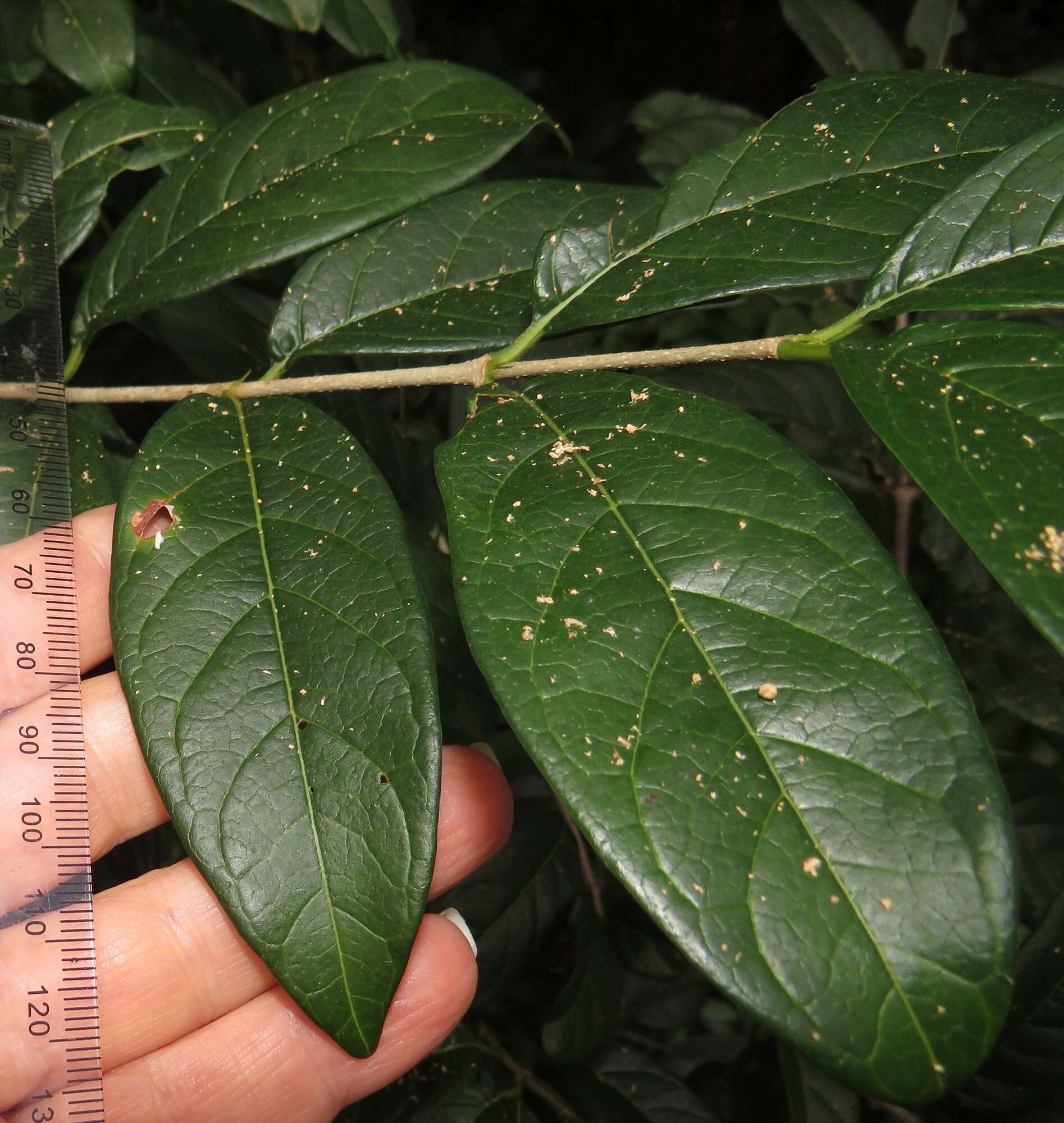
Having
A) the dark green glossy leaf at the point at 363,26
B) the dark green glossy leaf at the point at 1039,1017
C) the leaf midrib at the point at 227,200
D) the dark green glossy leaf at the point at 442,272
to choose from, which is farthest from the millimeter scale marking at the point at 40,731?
the dark green glossy leaf at the point at 1039,1017

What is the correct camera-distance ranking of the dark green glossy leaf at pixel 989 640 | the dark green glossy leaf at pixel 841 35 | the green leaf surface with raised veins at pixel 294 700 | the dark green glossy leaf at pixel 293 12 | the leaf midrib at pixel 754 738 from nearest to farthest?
the leaf midrib at pixel 754 738 < the green leaf surface with raised veins at pixel 294 700 < the dark green glossy leaf at pixel 293 12 < the dark green glossy leaf at pixel 989 640 < the dark green glossy leaf at pixel 841 35

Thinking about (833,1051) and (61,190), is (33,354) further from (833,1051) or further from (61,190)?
(833,1051)

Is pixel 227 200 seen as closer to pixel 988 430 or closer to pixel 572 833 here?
pixel 988 430

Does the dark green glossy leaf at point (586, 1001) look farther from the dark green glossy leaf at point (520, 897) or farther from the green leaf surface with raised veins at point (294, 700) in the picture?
the green leaf surface with raised veins at point (294, 700)

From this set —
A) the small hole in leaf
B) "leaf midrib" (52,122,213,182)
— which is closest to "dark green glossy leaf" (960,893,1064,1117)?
the small hole in leaf

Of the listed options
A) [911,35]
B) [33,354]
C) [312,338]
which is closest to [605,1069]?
[312,338]

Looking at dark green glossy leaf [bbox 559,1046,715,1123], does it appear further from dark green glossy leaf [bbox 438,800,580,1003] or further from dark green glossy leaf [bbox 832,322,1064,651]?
dark green glossy leaf [bbox 832,322,1064,651]
